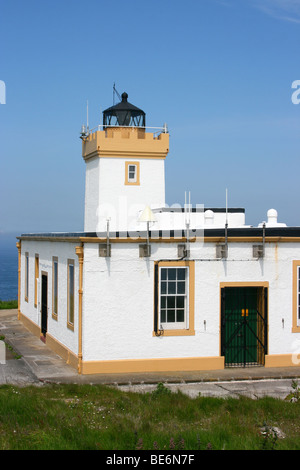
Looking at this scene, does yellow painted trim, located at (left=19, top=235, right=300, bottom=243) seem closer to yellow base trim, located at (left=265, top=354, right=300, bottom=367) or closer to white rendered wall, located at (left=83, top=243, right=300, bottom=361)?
white rendered wall, located at (left=83, top=243, right=300, bottom=361)

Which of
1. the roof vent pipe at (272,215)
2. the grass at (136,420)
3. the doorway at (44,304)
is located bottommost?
the grass at (136,420)

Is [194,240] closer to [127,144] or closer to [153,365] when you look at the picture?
[153,365]

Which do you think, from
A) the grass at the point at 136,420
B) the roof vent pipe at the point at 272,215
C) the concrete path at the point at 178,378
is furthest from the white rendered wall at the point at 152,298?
the roof vent pipe at the point at 272,215

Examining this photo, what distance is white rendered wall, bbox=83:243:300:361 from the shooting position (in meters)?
16.1

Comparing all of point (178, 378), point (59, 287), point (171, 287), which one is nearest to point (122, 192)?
point (59, 287)

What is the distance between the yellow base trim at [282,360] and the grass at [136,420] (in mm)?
4456

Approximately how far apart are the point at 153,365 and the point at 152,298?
1.82 metres

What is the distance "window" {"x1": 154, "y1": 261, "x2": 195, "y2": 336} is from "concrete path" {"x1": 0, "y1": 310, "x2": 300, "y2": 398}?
4.13ft

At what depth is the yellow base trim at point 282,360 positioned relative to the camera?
56.5 ft

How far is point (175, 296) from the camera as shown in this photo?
1675cm

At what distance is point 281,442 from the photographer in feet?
31.0

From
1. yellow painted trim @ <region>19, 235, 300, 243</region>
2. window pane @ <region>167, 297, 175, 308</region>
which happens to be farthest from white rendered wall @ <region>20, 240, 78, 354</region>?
window pane @ <region>167, 297, 175, 308</region>

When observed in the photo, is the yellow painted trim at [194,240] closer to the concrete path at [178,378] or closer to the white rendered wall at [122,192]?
the concrete path at [178,378]
